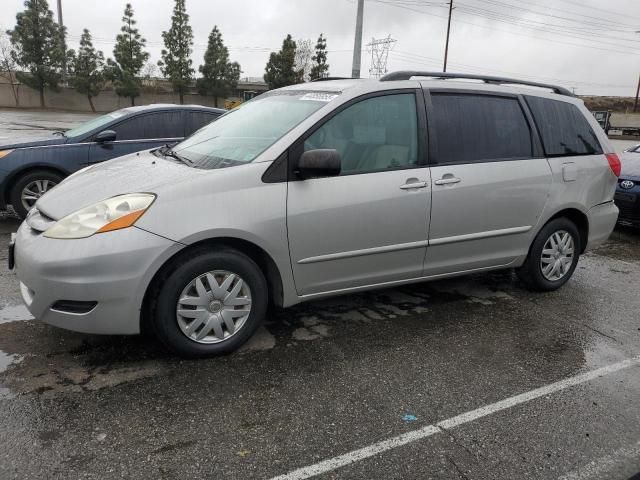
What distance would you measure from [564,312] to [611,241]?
3577 millimetres

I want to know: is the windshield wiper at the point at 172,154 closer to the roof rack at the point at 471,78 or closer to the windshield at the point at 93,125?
the roof rack at the point at 471,78

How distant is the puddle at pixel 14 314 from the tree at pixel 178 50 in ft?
177

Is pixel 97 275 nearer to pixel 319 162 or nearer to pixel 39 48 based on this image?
pixel 319 162

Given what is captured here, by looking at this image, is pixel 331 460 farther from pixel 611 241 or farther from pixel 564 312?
pixel 611 241

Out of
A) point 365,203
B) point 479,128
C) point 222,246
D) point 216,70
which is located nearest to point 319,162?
point 365,203

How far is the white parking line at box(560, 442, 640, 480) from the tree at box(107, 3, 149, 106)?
54.1m

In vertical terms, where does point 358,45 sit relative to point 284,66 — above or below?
below

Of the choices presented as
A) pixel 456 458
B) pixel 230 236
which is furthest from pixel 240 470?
pixel 230 236

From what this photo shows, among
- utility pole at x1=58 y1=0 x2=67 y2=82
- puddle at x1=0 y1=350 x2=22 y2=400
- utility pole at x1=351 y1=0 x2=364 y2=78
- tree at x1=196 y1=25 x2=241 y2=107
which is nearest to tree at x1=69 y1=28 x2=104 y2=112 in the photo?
utility pole at x1=58 y1=0 x2=67 y2=82

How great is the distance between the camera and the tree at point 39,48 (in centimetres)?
4584

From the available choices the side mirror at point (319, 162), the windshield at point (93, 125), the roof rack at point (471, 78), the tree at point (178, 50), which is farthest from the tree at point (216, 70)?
the side mirror at point (319, 162)

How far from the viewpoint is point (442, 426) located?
270 centimetres

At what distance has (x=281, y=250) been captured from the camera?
330 cm

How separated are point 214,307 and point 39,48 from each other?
52.8 meters
